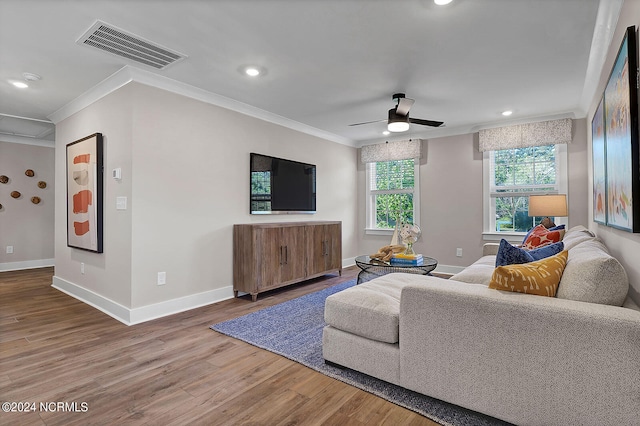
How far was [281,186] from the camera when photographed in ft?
15.3

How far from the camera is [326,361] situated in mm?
2230

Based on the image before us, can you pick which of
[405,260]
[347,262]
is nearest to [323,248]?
[347,262]

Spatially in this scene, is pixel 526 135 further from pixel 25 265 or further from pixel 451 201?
pixel 25 265

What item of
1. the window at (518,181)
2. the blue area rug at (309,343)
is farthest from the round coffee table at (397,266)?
the window at (518,181)

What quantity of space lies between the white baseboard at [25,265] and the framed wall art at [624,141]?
27.3 feet

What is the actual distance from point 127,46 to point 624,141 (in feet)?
11.3

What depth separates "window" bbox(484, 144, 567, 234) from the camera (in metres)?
4.52

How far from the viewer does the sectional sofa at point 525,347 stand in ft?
4.22

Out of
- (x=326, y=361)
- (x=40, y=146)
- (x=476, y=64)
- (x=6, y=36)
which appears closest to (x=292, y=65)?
(x=476, y=64)

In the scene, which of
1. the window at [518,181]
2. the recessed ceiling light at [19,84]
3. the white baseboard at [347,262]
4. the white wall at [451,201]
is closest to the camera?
the recessed ceiling light at [19,84]

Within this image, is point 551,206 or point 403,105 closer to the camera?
point 403,105

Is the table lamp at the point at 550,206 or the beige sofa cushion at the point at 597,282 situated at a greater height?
the table lamp at the point at 550,206

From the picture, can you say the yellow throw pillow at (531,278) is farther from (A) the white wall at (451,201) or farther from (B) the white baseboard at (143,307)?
(A) the white wall at (451,201)

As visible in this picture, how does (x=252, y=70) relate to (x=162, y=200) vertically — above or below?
above
